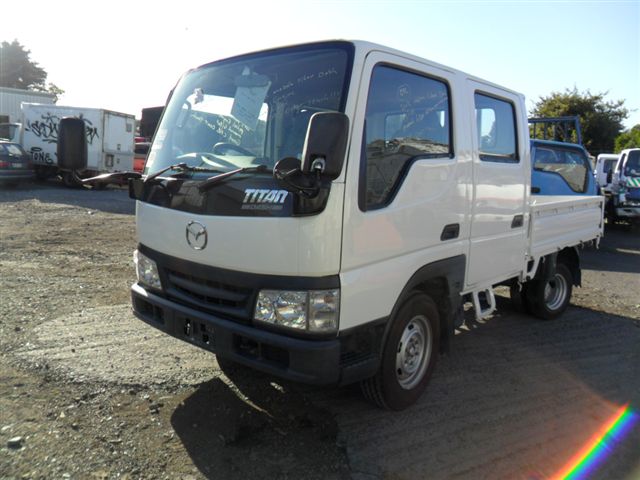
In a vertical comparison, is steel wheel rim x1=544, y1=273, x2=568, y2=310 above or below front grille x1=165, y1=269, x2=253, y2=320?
below

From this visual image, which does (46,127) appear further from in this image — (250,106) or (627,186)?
(627,186)

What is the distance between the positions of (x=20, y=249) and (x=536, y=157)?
8170mm

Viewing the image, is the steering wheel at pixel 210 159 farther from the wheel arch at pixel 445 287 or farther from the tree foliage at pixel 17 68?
the tree foliage at pixel 17 68

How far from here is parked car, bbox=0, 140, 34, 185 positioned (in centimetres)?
1579

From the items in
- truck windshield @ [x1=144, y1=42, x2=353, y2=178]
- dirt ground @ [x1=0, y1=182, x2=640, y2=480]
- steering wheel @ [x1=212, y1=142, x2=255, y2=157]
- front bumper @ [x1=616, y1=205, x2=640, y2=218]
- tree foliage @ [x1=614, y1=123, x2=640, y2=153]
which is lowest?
dirt ground @ [x1=0, y1=182, x2=640, y2=480]

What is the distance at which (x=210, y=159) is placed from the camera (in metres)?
3.18

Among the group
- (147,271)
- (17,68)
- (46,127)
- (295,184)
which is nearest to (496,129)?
(295,184)

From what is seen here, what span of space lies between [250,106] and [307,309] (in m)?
1.38

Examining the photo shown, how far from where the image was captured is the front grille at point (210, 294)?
2.90 m

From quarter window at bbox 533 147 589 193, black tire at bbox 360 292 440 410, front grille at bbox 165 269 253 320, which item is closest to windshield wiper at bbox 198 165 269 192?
front grille at bbox 165 269 253 320

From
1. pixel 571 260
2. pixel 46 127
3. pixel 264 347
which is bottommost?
pixel 264 347

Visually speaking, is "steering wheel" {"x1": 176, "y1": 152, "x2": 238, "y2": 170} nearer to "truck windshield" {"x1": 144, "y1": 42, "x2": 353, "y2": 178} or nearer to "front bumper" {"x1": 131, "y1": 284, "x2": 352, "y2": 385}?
"truck windshield" {"x1": 144, "y1": 42, "x2": 353, "y2": 178}

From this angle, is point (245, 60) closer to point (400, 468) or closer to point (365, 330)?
point (365, 330)

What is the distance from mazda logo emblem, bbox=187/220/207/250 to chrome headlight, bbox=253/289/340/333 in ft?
1.78
